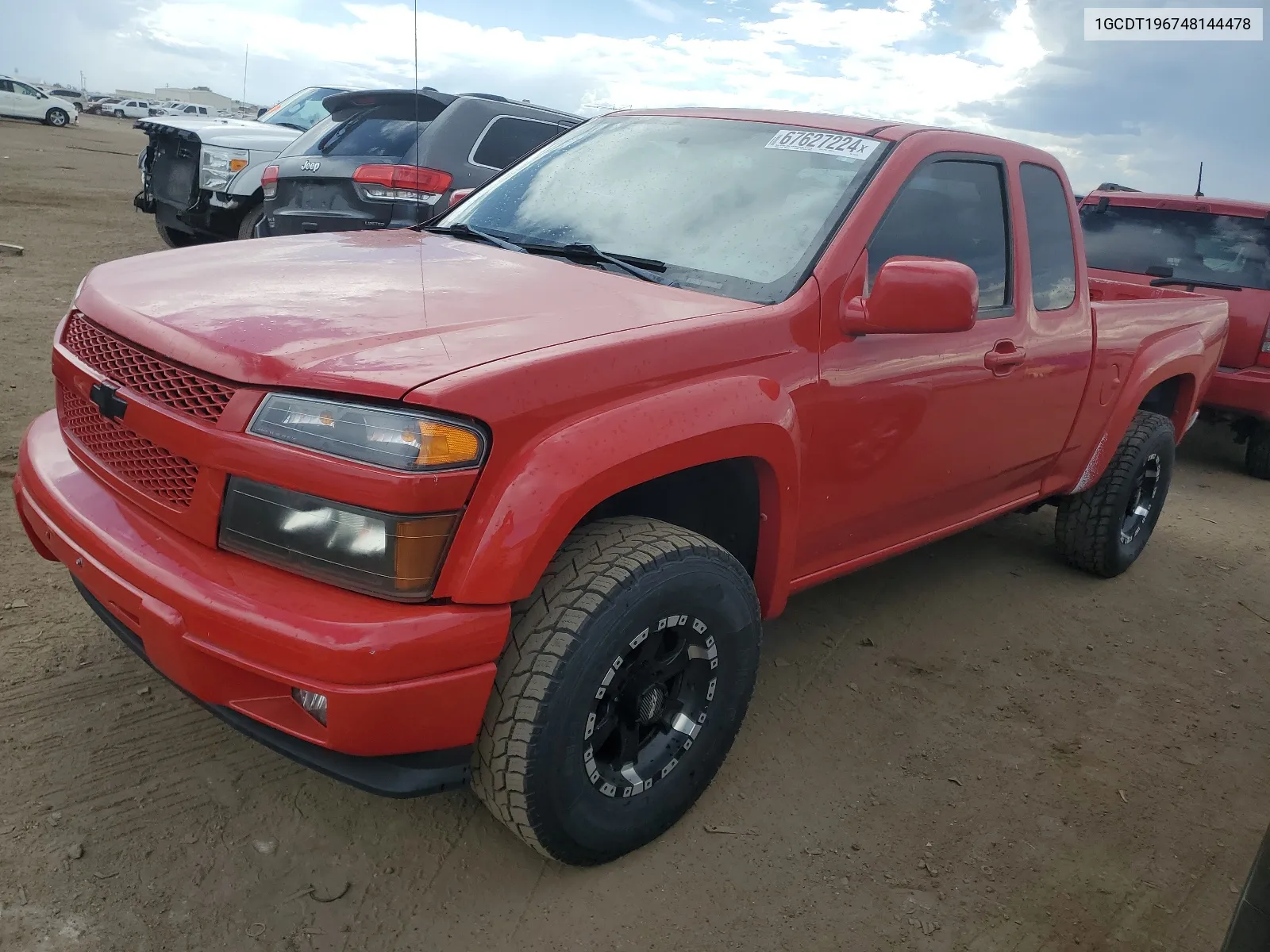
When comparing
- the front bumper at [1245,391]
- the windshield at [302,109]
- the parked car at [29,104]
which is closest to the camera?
the front bumper at [1245,391]

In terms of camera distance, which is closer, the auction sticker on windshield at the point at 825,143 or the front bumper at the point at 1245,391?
the auction sticker on windshield at the point at 825,143

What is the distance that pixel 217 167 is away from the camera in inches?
337

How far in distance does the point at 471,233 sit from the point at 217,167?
6370 mm

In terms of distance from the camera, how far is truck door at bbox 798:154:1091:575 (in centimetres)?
277

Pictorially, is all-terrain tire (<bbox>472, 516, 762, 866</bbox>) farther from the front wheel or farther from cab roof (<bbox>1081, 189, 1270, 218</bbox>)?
the front wheel

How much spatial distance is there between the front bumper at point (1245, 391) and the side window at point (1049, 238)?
3117 millimetres

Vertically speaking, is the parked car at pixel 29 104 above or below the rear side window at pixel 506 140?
above

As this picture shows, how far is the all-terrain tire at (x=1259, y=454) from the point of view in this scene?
669 cm

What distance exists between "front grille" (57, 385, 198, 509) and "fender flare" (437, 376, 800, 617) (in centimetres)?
62

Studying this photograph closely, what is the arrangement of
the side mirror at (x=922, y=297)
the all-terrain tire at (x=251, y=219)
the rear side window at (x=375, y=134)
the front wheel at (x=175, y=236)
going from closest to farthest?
1. the side mirror at (x=922, y=297)
2. the rear side window at (x=375, y=134)
3. the all-terrain tire at (x=251, y=219)
4. the front wheel at (x=175, y=236)

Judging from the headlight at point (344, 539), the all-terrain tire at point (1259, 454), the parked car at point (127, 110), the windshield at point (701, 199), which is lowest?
the all-terrain tire at point (1259, 454)

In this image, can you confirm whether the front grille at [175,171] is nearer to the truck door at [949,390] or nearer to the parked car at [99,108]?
the truck door at [949,390]

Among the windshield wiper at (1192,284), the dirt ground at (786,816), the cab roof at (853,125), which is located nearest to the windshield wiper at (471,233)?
the cab roof at (853,125)

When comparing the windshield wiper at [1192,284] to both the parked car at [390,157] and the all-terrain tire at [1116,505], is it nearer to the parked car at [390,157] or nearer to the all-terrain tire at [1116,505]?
the all-terrain tire at [1116,505]
